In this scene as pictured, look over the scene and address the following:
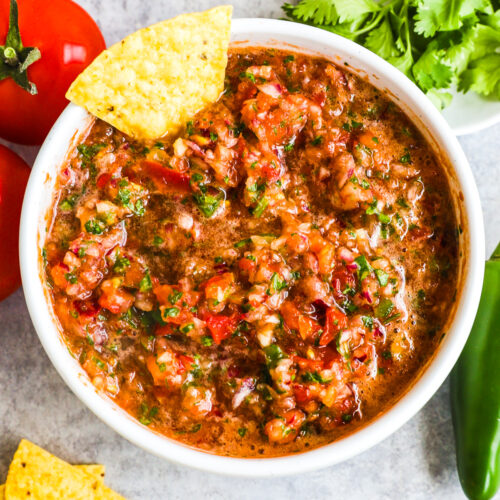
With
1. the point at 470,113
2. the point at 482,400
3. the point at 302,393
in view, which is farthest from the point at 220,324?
the point at 470,113

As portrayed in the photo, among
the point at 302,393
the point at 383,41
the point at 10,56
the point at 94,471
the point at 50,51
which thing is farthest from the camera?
the point at 94,471

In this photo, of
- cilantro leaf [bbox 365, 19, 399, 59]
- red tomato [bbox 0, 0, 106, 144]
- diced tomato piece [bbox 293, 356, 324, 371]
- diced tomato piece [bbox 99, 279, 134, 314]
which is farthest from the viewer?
cilantro leaf [bbox 365, 19, 399, 59]

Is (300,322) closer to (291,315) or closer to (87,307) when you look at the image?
(291,315)

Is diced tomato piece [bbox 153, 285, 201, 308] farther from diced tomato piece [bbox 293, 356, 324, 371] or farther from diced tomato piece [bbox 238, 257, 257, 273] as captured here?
diced tomato piece [bbox 293, 356, 324, 371]

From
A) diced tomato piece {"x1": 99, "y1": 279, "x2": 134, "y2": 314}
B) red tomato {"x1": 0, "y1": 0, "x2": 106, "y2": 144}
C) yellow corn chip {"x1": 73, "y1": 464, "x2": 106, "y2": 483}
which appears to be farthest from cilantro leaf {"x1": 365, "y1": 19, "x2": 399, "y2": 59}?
yellow corn chip {"x1": 73, "y1": 464, "x2": 106, "y2": 483}

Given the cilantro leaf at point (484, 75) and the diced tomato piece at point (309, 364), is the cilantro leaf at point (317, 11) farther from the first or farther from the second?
the diced tomato piece at point (309, 364)

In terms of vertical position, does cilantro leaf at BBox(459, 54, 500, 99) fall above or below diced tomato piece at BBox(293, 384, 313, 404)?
above
